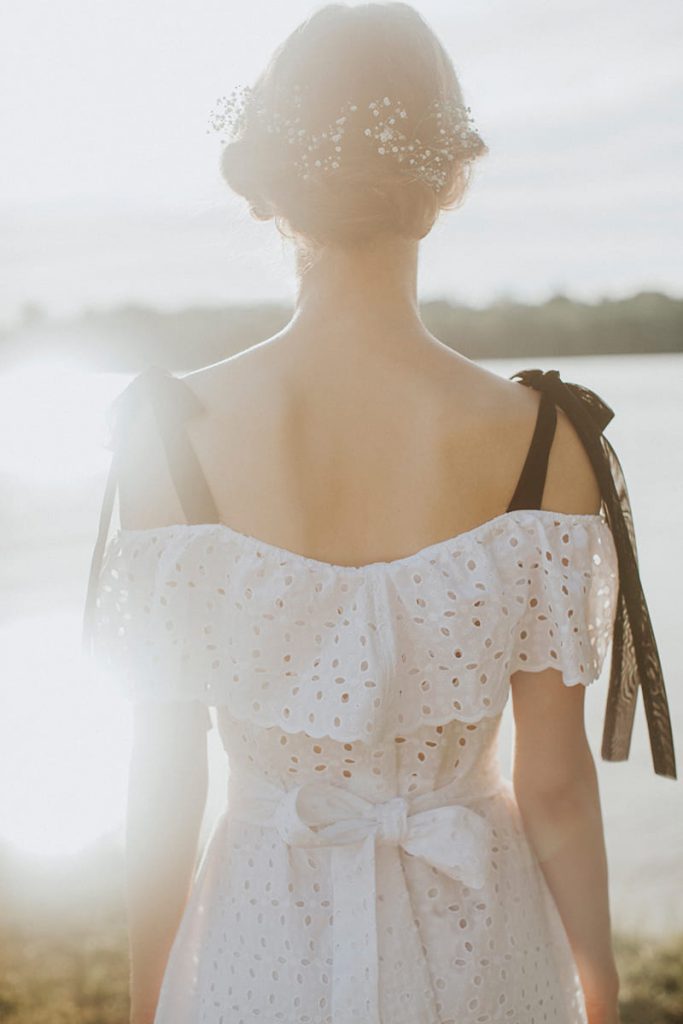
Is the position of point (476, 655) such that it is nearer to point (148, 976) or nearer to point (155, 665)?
point (155, 665)

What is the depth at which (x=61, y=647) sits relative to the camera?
5.59 meters

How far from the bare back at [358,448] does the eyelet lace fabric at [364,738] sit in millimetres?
30

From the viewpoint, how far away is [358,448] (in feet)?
3.96

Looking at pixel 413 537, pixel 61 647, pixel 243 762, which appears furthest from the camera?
pixel 61 647

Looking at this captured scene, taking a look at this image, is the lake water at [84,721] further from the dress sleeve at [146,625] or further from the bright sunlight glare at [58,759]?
the dress sleeve at [146,625]

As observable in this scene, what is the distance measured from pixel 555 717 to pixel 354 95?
0.76m

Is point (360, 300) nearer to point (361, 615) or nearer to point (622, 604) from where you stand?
point (361, 615)

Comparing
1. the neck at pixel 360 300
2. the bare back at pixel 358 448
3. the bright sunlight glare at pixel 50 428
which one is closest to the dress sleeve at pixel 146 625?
the bare back at pixel 358 448

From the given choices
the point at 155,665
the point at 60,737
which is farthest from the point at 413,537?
the point at 60,737

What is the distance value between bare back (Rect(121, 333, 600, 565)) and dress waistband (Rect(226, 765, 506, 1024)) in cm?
29

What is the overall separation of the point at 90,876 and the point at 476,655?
252 centimetres

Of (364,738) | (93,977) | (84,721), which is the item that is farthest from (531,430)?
(84,721)

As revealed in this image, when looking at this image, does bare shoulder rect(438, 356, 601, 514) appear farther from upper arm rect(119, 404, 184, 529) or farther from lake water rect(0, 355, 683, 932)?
upper arm rect(119, 404, 184, 529)

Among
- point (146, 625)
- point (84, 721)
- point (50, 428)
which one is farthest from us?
point (50, 428)
